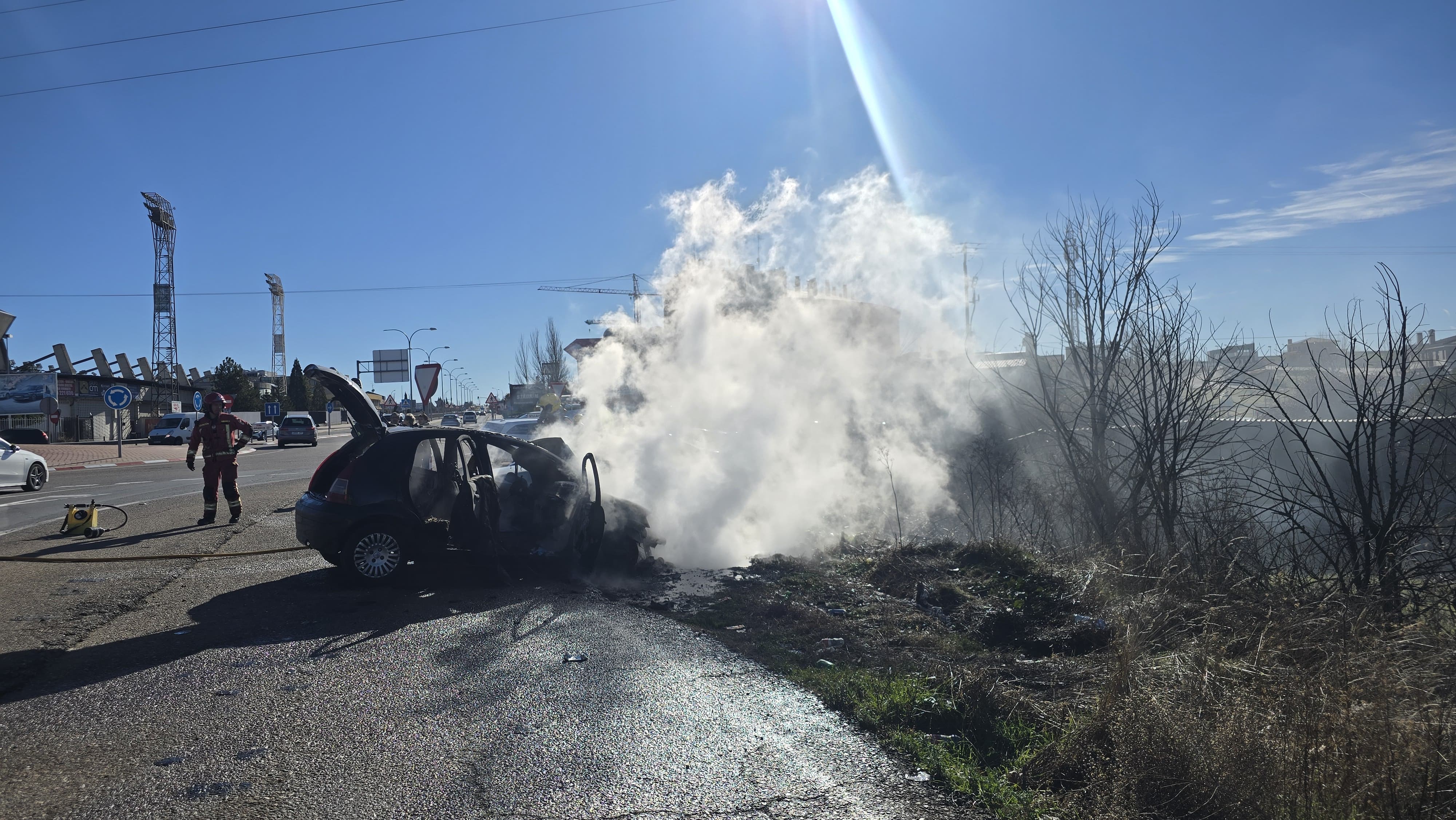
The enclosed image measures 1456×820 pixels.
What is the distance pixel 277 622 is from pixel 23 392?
Result: 5436 centimetres

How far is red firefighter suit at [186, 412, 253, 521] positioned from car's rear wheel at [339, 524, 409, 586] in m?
4.80

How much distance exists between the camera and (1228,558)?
7797mm

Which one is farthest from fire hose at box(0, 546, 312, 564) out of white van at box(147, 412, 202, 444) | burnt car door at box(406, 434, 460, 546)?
white van at box(147, 412, 202, 444)

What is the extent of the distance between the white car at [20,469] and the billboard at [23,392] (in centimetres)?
3690

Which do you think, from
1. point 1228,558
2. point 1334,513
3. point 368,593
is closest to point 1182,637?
point 1228,558

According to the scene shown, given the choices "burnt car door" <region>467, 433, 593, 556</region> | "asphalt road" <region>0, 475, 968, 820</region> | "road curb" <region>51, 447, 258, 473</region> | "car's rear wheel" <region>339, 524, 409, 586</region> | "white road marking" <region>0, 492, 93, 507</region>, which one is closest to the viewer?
"asphalt road" <region>0, 475, 968, 820</region>

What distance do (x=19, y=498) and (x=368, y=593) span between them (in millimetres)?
13898

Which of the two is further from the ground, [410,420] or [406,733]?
[410,420]

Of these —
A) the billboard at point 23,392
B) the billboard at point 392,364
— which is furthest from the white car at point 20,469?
the billboard at point 23,392

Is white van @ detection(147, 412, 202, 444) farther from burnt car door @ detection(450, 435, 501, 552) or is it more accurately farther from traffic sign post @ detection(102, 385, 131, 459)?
burnt car door @ detection(450, 435, 501, 552)

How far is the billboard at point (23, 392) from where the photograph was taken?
1854 inches

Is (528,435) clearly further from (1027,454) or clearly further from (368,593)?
(1027,454)

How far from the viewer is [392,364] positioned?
50.4 meters

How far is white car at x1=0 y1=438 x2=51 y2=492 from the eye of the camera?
58.1 ft
